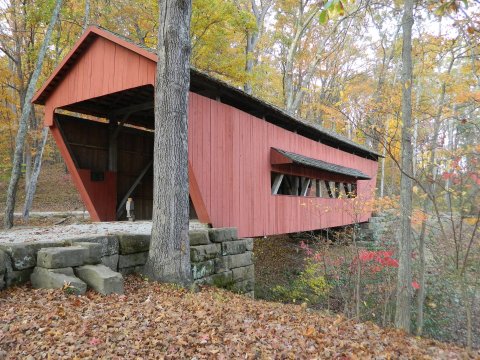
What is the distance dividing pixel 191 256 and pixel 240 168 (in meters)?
2.47

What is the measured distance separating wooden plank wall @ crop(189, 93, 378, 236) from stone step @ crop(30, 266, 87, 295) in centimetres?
278

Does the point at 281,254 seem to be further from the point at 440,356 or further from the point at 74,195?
A: the point at 74,195

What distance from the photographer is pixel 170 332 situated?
10.4ft

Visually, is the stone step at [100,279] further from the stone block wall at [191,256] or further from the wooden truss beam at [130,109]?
the wooden truss beam at [130,109]

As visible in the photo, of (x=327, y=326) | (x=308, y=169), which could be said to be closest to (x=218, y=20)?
(x=308, y=169)

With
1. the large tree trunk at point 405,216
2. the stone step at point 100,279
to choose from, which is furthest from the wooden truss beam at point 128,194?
the large tree trunk at point 405,216

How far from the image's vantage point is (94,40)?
699 cm

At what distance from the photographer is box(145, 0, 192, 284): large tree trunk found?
505cm

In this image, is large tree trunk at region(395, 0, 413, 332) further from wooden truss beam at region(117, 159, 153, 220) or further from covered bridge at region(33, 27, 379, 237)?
wooden truss beam at region(117, 159, 153, 220)

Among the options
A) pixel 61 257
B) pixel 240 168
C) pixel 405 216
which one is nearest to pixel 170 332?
pixel 61 257

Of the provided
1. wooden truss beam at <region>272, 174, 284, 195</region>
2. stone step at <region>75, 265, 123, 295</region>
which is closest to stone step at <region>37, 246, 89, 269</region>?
stone step at <region>75, 265, 123, 295</region>

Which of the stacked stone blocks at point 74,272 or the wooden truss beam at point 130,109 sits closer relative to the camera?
the stacked stone blocks at point 74,272

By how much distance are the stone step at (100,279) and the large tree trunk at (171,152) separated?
0.87 m

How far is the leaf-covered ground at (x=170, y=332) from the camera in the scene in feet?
9.19
